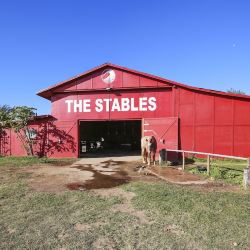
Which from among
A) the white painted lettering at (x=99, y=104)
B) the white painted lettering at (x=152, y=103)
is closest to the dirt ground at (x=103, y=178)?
the white painted lettering at (x=152, y=103)

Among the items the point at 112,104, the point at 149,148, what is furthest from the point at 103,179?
the point at 112,104

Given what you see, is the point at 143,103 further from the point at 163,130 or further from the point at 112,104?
the point at 163,130

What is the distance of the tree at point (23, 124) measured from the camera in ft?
63.9

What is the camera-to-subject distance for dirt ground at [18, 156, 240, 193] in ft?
32.7

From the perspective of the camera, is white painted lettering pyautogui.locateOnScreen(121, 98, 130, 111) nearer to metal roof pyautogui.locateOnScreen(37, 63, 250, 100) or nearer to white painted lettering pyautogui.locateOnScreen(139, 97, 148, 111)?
white painted lettering pyautogui.locateOnScreen(139, 97, 148, 111)

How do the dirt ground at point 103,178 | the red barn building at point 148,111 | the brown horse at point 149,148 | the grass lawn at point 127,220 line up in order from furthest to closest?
the red barn building at point 148,111 → the brown horse at point 149,148 → the dirt ground at point 103,178 → the grass lawn at point 127,220

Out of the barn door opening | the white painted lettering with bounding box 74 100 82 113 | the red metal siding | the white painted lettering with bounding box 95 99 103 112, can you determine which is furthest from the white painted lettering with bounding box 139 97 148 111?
the white painted lettering with bounding box 74 100 82 113

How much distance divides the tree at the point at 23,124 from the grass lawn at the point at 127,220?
10679 mm

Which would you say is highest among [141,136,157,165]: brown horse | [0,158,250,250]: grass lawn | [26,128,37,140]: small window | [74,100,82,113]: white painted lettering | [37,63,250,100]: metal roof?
[37,63,250,100]: metal roof

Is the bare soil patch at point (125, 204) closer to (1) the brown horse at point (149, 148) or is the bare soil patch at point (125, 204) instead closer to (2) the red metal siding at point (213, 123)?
(1) the brown horse at point (149, 148)

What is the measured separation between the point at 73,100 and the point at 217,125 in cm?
874

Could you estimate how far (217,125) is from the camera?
17484 millimetres

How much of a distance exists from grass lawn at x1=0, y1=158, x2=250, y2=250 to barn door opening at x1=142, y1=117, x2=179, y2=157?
889cm

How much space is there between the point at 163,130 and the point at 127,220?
12.1m
